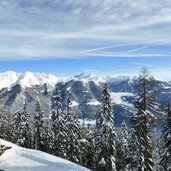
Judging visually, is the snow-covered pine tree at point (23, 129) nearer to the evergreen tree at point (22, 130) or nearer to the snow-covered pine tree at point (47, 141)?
the evergreen tree at point (22, 130)

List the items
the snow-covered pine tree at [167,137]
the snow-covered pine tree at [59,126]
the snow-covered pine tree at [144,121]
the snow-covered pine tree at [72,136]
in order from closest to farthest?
the snow-covered pine tree at [144,121]
the snow-covered pine tree at [167,137]
the snow-covered pine tree at [72,136]
the snow-covered pine tree at [59,126]

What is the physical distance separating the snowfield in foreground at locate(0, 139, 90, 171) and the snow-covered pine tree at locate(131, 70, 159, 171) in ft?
26.8

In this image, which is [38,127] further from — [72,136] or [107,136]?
[107,136]

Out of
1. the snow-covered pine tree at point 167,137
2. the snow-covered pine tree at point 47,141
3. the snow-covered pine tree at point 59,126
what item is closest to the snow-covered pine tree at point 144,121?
the snow-covered pine tree at point 167,137

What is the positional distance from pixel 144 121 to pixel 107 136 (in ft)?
35.6

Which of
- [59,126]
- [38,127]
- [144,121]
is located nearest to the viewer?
[144,121]

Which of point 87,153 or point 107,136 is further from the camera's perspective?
point 87,153

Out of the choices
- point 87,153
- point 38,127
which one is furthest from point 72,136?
point 38,127

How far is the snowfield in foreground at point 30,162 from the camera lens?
1468 inches

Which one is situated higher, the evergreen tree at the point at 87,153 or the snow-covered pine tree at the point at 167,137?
the snow-covered pine tree at the point at 167,137

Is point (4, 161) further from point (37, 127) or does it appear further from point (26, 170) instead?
point (37, 127)

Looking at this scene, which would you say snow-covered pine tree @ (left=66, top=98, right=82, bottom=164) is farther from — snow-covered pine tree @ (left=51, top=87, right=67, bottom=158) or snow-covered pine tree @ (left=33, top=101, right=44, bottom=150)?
snow-covered pine tree @ (left=33, top=101, right=44, bottom=150)

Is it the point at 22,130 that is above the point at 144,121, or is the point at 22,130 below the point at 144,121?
below

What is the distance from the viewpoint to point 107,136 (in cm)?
5306
